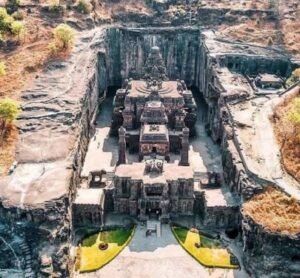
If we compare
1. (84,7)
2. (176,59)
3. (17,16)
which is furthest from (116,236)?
(84,7)

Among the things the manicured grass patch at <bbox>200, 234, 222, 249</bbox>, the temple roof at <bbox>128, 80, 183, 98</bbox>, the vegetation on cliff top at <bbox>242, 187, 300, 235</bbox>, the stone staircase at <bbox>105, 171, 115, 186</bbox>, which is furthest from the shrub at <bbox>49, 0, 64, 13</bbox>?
the vegetation on cliff top at <bbox>242, 187, 300, 235</bbox>

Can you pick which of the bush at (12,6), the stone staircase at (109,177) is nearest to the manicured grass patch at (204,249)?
the stone staircase at (109,177)

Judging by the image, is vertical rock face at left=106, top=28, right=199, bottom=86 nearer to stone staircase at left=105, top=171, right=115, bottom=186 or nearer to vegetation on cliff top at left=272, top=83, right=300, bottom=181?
vegetation on cliff top at left=272, top=83, right=300, bottom=181

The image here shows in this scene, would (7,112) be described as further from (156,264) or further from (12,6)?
(12,6)

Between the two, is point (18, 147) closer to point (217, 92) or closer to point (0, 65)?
point (0, 65)

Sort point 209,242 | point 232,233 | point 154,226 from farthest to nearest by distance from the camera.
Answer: point 154,226 → point 232,233 → point 209,242

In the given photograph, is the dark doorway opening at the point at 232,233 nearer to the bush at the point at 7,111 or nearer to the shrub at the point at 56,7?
the bush at the point at 7,111

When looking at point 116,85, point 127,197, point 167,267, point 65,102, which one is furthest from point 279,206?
point 116,85
